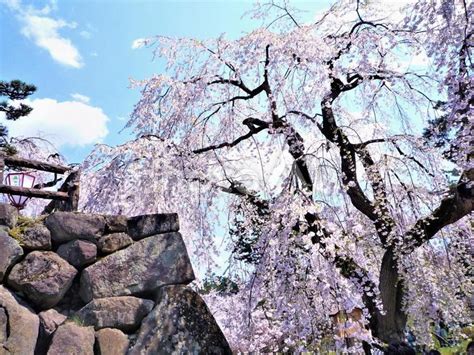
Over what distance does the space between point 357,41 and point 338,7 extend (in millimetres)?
671

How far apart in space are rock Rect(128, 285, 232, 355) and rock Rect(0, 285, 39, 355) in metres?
0.65

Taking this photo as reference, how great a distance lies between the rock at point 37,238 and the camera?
9.82ft

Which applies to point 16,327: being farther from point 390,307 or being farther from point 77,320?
point 390,307

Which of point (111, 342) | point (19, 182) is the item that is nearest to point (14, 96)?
point (19, 182)

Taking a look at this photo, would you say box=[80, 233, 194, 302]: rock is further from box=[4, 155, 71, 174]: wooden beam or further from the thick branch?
the thick branch

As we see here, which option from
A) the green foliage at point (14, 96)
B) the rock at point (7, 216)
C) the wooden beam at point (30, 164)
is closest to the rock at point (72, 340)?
the rock at point (7, 216)

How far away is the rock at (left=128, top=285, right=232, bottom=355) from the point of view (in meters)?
2.87

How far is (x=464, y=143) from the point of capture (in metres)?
3.84

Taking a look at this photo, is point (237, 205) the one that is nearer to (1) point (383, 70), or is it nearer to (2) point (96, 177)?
(2) point (96, 177)

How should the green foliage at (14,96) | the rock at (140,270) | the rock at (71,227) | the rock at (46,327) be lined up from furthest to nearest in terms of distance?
the green foliage at (14,96) → the rock at (71,227) → the rock at (140,270) → the rock at (46,327)

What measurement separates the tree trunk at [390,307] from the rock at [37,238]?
3896 millimetres

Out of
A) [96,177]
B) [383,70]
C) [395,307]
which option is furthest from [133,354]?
[383,70]

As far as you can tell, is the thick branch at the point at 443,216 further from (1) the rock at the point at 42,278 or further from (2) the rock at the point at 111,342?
(1) the rock at the point at 42,278

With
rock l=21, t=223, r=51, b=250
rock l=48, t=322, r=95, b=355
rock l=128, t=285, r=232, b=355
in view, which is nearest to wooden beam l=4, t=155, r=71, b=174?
rock l=21, t=223, r=51, b=250
